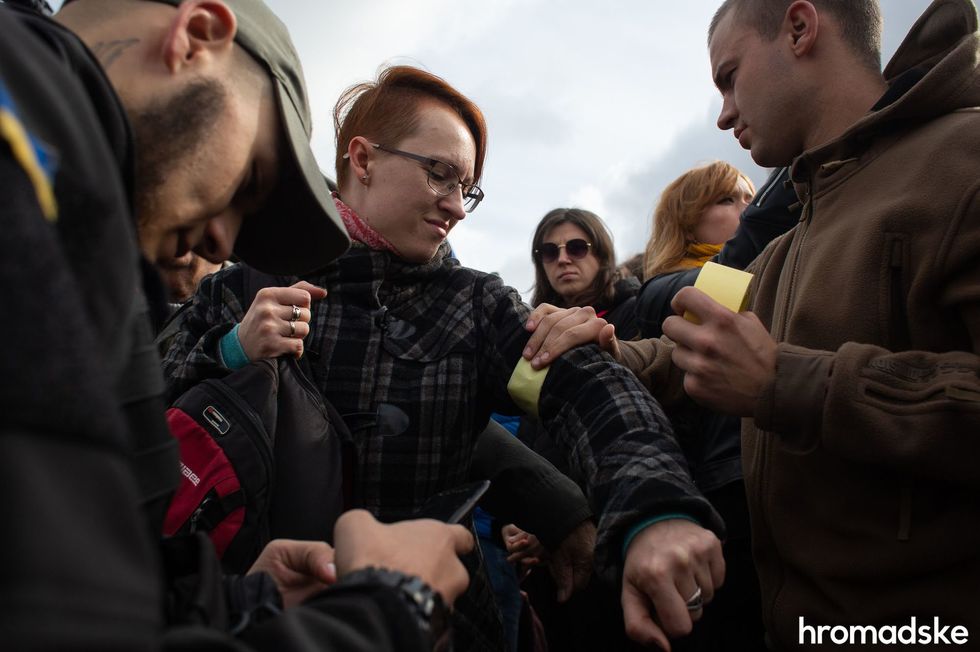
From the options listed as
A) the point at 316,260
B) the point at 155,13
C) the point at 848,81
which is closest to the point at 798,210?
the point at 848,81

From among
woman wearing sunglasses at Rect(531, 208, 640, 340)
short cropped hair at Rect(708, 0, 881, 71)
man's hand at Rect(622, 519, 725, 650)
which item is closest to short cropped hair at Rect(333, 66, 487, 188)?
short cropped hair at Rect(708, 0, 881, 71)

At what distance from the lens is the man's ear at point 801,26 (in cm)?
265

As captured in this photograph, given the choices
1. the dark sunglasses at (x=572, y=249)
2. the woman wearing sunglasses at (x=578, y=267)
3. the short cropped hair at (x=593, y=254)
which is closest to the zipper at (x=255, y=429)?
the woman wearing sunglasses at (x=578, y=267)

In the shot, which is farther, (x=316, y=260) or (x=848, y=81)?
(x=848, y=81)

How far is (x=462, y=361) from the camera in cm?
236

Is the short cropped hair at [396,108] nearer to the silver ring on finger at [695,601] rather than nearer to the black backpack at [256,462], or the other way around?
the black backpack at [256,462]

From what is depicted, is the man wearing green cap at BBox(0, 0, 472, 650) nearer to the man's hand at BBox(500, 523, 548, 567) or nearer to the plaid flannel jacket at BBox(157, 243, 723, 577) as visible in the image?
the plaid flannel jacket at BBox(157, 243, 723, 577)

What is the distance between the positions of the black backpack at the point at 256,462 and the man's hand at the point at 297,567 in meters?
0.30

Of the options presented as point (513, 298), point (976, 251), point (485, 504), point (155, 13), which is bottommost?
point (485, 504)

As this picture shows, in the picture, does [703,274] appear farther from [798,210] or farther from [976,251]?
[798,210]

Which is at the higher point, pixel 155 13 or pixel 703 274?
pixel 155 13

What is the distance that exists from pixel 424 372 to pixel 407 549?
3.64ft

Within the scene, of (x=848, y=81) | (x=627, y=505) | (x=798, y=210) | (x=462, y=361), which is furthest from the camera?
(x=798, y=210)

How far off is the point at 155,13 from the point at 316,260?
793mm
